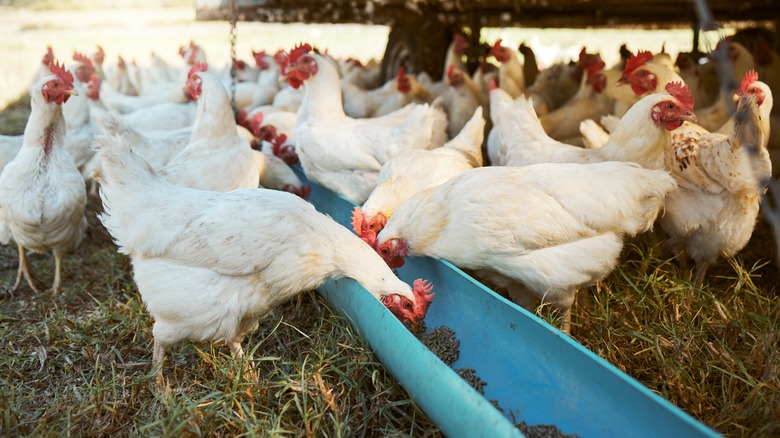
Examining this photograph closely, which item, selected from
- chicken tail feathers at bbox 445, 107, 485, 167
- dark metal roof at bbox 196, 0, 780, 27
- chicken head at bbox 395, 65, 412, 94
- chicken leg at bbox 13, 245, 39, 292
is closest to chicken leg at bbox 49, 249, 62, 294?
chicken leg at bbox 13, 245, 39, 292

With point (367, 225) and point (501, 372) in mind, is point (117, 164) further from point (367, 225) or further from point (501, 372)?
point (501, 372)

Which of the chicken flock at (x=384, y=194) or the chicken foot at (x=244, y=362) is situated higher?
the chicken flock at (x=384, y=194)

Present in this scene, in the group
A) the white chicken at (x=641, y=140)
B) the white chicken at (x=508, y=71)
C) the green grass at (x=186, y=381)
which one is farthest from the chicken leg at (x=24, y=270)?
the white chicken at (x=508, y=71)

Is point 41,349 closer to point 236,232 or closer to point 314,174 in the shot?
point 236,232

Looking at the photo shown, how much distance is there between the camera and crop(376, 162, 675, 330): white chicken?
2.50m

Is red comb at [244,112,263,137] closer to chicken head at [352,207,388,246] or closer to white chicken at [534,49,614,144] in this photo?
white chicken at [534,49,614,144]

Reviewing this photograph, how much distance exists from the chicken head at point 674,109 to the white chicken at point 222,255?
1.35 metres

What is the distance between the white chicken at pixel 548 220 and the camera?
2496mm

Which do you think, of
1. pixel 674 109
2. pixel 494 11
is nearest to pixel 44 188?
pixel 674 109

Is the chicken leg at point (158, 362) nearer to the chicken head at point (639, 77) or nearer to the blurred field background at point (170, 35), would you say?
the chicken head at point (639, 77)

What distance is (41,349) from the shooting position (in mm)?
2766

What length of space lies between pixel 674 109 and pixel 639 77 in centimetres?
75

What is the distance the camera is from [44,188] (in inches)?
133

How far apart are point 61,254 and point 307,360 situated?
6.17 ft
